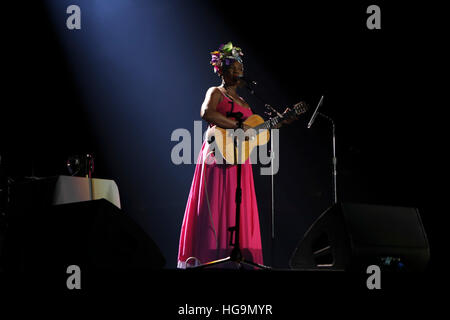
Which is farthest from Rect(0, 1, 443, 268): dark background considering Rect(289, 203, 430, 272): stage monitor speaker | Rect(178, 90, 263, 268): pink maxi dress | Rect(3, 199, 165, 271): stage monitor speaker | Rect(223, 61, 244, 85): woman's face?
Rect(3, 199, 165, 271): stage monitor speaker

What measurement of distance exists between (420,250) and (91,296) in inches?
64.4

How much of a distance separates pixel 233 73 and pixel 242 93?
1.58 m

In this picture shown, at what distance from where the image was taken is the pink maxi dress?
3.42 metres

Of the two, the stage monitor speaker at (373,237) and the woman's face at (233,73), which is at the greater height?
the woman's face at (233,73)

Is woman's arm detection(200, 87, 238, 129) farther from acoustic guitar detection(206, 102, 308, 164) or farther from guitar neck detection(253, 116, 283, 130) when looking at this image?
guitar neck detection(253, 116, 283, 130)

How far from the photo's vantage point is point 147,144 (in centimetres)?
531

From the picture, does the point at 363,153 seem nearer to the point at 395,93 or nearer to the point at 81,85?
the point at 395,93

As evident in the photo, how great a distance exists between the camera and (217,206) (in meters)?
3.47

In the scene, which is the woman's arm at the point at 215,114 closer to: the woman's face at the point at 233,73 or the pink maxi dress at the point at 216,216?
the pink maxi dress at the point at 216,216

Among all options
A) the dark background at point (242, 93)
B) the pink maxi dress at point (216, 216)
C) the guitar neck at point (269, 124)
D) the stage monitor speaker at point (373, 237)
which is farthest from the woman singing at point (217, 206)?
the dark background at point (242, 93)

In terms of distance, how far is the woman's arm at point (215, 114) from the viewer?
3.38 meters

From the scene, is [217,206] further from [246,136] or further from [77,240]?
[77,240]

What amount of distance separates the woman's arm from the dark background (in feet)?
5.44

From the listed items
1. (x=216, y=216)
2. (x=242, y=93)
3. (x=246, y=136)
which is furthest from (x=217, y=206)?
Answer: (x=242, y=93)
